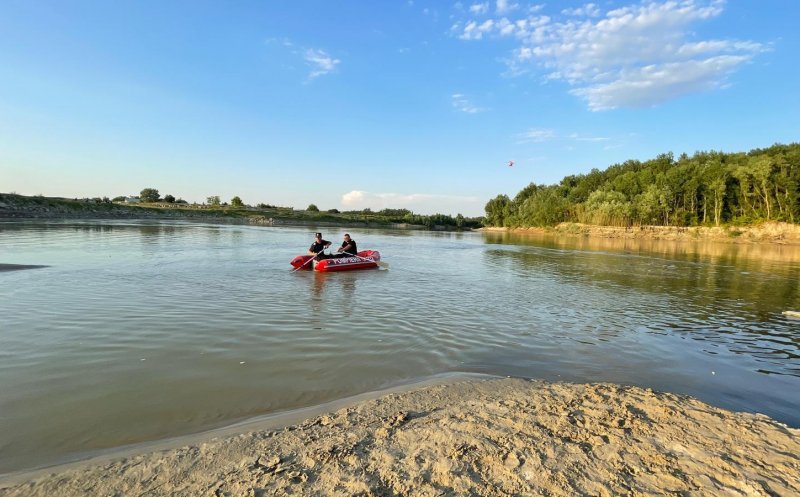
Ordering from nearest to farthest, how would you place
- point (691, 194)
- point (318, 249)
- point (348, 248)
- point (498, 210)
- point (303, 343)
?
1. point (303, 343)
2. point (318, 249)
3. point (348, 248)
4. point (691, 194)
5. point (498, 210)

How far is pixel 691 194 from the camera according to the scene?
96500mm

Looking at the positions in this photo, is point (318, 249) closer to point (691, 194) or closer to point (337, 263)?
point (337, 263)

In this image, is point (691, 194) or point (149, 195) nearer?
point (691, 194)

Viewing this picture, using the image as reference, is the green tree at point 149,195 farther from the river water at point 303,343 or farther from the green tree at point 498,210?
the river water at point 303,343

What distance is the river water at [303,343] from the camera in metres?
6.22

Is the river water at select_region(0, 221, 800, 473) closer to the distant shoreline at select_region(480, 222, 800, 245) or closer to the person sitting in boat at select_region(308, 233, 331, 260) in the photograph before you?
the person sitting in boat at select_region(308, 233, 331, 260)

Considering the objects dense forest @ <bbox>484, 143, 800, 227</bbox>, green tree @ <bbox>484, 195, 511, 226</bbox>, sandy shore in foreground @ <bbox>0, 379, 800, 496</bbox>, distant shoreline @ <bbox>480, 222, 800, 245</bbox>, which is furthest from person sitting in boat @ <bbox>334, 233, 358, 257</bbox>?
green tree @ <bbox>484, 195, 511, 226</bbox>

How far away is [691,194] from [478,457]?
115096 millimetres

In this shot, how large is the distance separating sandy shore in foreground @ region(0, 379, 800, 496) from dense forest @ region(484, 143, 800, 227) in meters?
97.1

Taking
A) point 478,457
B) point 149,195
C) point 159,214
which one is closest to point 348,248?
point 478,457

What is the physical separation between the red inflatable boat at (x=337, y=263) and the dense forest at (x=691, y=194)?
88730mm

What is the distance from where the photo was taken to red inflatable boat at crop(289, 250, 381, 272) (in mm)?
23031

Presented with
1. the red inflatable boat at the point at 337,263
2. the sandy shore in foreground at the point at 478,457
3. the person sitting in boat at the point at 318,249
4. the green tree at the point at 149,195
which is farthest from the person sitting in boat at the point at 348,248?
the green tree at the point at 149,195

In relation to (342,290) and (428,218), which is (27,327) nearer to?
(342,290)
